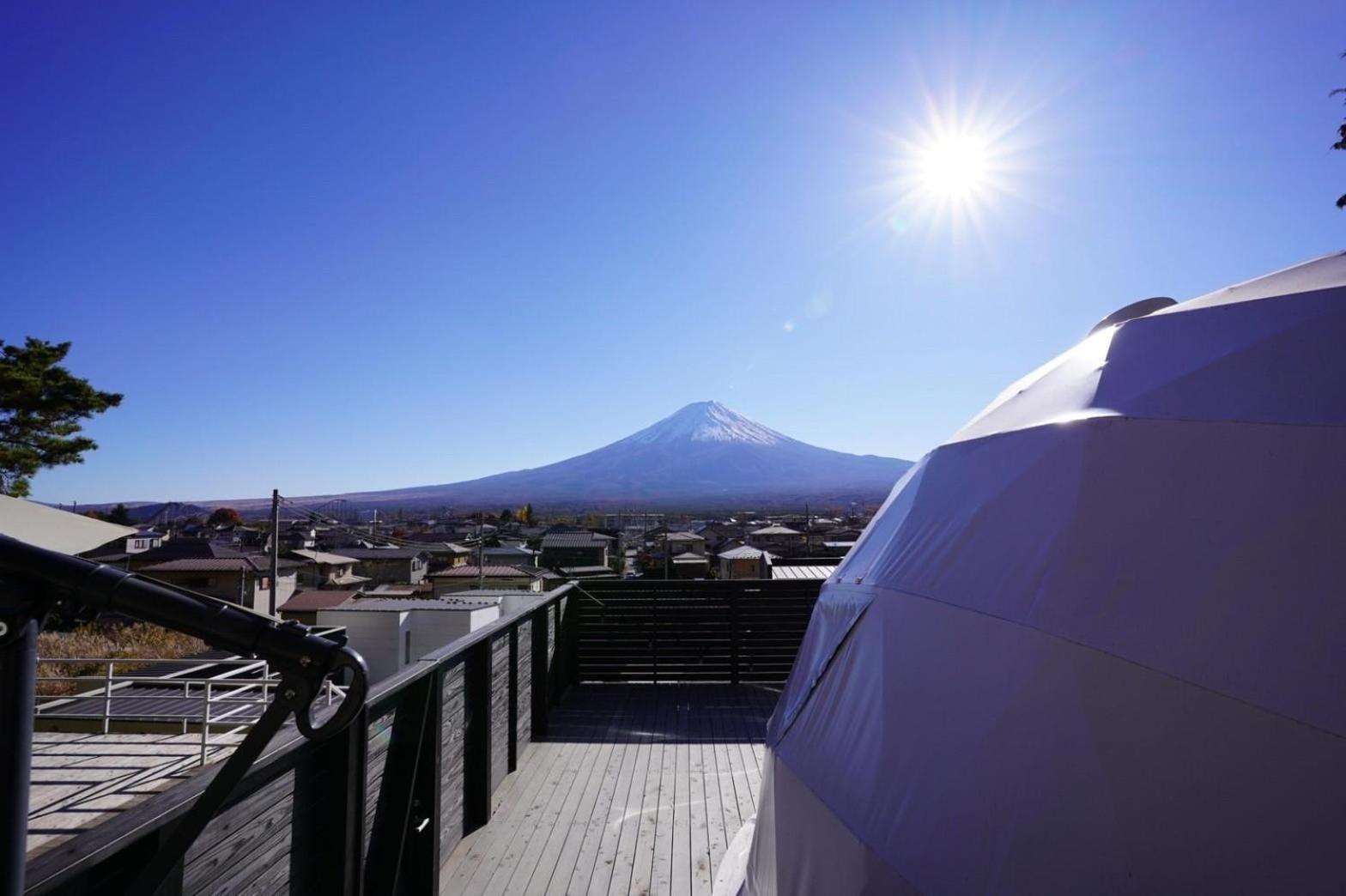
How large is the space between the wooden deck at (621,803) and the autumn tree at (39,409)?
19.8 metres

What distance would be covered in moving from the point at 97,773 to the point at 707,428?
348 feet

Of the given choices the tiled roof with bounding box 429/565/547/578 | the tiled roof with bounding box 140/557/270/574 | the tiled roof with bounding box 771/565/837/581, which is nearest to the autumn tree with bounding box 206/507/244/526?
the tiled roof with bounding box 140/557/270/574

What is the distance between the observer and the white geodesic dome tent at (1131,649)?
113 centimetres

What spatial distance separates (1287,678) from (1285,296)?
1.20 m

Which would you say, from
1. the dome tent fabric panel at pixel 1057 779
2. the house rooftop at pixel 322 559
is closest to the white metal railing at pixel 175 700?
the dome tent fabric panel at pixel 1057 779

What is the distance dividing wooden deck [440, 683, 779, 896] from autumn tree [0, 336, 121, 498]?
19.8 metres

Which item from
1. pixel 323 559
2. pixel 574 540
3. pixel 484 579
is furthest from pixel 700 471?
pixel 484 579

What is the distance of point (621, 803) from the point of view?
452cm

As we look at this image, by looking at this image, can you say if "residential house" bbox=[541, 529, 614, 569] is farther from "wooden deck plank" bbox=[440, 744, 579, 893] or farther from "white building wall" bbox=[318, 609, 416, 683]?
"wooden deck plank" bbox=[440, 744, 579, 893]

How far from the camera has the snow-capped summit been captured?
108 metres

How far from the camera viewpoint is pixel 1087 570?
60.9 inches

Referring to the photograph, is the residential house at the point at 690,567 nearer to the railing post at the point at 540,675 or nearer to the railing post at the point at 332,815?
the railing post at the point at 540,675

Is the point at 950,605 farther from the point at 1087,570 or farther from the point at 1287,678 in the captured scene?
the point at 1287,678

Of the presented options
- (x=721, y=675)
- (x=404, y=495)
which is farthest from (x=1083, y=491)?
(x=404, y=495)
